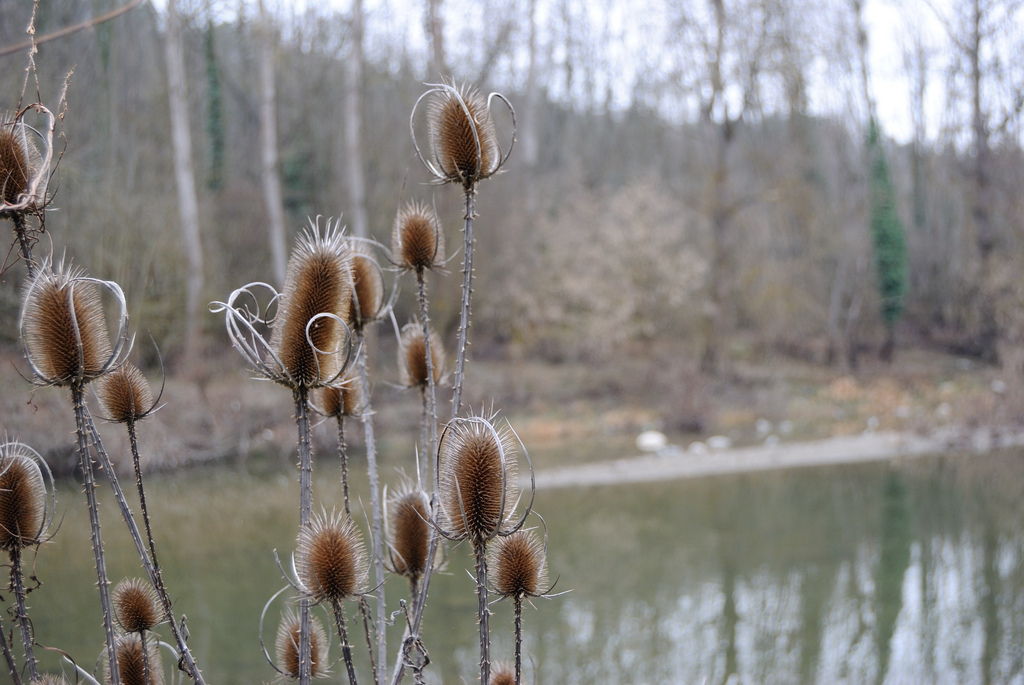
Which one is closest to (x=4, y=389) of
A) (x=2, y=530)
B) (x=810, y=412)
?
(x=2, y=530)

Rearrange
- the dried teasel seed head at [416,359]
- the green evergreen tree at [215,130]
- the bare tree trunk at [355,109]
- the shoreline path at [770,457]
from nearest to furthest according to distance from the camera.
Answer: the dried teasel seed head at [416,359] < the shoreline path at [770,457] < the bare tree trunk at [355,109] < the green evergreen tree at [215,130]

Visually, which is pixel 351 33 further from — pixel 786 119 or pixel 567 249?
pixel 786 119

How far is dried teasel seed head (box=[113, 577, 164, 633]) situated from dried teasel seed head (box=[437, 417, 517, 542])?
2.99ft

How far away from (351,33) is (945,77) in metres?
17.1

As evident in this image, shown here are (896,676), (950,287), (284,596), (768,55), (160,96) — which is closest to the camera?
(896,676)

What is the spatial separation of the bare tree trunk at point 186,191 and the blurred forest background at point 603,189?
0.06 metres

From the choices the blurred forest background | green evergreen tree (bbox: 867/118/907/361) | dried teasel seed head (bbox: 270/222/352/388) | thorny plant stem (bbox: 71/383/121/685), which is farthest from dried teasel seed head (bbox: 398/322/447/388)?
green evergreen tree (bbox: 867/118/907/361)

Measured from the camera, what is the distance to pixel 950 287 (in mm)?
24375

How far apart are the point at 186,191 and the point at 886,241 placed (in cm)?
1987

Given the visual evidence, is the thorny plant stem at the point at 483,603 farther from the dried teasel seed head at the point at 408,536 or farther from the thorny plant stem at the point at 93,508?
the thorny plant stem at the point at 93,508

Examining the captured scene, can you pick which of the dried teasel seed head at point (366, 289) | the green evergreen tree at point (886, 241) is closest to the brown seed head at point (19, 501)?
the dried teasel seed head at point (366, 289)

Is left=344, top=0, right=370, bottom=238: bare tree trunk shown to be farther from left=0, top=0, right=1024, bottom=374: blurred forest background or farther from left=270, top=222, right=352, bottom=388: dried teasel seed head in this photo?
left=270, top=222, right=352, bottom=388: dried teasel seed head

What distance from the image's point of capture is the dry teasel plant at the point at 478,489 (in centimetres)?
157

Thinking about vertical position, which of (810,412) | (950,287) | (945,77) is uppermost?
(945,77)
